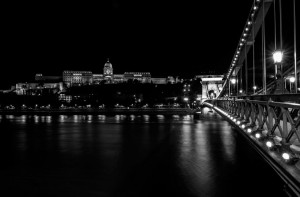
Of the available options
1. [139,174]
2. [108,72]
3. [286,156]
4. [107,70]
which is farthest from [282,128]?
[107,70]

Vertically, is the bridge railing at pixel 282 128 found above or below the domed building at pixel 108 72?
below

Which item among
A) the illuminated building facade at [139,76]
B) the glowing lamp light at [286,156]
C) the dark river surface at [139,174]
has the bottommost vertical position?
the dark river surface at [139,174]

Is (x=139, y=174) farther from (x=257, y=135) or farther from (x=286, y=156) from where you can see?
(x=286, y=156)

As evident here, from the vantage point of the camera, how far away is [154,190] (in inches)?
250

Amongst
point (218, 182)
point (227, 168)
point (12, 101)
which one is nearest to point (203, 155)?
point (227, 168)

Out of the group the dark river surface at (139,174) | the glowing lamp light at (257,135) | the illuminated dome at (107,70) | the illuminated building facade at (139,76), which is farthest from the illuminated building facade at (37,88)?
the glowing lamp light at (257,135)

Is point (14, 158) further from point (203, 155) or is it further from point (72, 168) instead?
point (203, 155)

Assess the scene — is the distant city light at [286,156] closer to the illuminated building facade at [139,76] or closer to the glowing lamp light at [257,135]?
the glowing lamp light at [257,135]

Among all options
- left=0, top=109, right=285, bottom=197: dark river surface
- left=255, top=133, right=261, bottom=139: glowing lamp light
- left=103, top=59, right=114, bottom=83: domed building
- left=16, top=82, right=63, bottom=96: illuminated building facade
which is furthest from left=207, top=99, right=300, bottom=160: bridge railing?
left=103, top=59, right=114, bottom=83: domed building

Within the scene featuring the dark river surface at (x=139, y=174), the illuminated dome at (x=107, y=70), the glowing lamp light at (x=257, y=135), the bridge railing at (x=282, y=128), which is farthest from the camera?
the illuminated dome at (x=107, y=70)

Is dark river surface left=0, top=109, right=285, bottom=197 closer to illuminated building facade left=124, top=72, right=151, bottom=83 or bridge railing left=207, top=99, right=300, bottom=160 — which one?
bridge railing left=207, top=99, right=300, bottom=160

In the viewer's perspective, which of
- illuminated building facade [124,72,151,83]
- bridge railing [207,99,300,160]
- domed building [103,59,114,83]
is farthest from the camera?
illuminated building facade [124,72,151,83]

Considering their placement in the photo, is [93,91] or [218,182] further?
[93,91]

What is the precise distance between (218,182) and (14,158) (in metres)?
7.09
